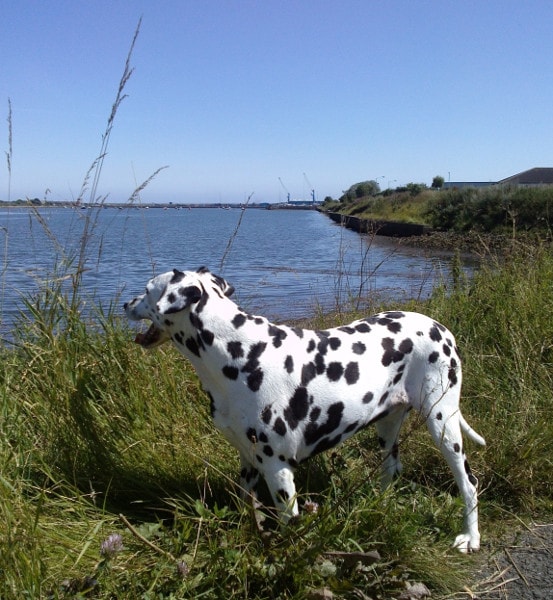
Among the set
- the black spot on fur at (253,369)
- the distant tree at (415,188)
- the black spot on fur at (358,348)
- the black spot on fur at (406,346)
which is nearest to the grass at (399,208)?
the distant tree at (415,188)

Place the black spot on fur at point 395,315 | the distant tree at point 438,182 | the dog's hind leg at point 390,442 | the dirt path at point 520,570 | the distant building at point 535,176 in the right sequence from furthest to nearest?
the distant tree at point 438,182
the distant building at point 535,176
the dog's hind leg at point 390,442
the black spot on fur at point 395,315
the dirt path at point 520,570

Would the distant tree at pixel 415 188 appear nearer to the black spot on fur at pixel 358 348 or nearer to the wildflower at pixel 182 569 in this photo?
the black spot on fur at pixel 358 348

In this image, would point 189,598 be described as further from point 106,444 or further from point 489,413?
point 489,413

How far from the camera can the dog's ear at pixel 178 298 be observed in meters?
3.18

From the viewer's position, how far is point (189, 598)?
2748 mm

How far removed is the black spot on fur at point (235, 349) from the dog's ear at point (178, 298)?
0.29 meters

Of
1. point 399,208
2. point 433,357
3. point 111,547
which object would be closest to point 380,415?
point 433,357

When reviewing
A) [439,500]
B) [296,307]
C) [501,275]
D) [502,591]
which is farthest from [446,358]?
[296,307]

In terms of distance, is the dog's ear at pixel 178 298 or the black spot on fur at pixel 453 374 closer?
the dog's ear at pixel 178 298

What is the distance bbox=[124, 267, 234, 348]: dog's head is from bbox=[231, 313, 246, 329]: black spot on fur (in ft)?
0.53

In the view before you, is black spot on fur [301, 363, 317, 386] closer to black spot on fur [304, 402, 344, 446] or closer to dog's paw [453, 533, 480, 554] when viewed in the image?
black spot on fur [304, 402, 344, 446]

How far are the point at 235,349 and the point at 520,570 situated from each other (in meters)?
1.90

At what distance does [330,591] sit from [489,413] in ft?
8.01

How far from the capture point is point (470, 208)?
28906mm
